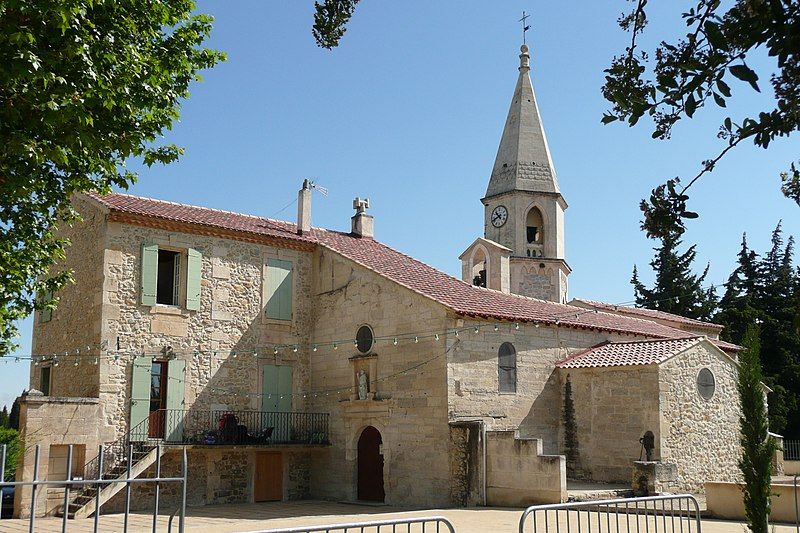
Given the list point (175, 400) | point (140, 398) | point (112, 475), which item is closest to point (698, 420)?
point (175, 400)

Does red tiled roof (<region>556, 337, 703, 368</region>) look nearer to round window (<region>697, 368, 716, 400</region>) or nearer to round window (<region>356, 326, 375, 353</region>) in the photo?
round window (<region>697, 368, 716, 400</region>)

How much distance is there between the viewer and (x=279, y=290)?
2289 centimetres

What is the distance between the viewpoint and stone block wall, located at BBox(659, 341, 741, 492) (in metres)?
19.6

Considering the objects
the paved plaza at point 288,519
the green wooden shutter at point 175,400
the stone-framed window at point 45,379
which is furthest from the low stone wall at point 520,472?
the stone-framed window at point 45,379

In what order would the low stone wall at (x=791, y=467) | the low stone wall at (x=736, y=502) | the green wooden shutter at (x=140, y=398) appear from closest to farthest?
the low stone wall at (x=736, y=502)
the green wooden shutter at (x=140, y=398)
the low stone wall at (x=791, y=467)

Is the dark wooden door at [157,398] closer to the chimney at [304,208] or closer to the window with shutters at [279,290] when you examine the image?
the window with shutters at [279,290]

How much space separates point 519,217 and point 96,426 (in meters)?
18.6

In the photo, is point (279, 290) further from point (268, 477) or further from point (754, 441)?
point (754, 441)

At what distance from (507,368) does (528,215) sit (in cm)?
1356

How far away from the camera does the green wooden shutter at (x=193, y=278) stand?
68.8 feet

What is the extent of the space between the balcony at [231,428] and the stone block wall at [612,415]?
22.1ft

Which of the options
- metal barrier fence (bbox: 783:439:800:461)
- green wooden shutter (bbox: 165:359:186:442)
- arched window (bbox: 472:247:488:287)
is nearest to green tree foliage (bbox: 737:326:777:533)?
green wooden shutter (bbox: 165:359:186:442)

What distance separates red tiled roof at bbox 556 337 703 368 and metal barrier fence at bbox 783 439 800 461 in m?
13.4

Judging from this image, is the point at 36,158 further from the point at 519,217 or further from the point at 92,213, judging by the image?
the point at 519,217
